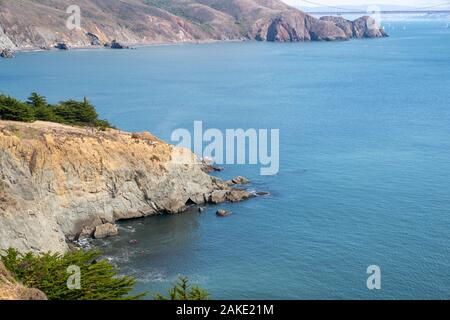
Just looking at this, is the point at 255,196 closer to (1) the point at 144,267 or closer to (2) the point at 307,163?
(2) the point at 307,163

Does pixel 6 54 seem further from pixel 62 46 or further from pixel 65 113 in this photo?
pixel 65 113

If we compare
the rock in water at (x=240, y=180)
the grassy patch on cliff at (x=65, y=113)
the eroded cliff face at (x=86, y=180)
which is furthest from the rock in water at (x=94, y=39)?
the eroded cliff face at (x=86, y=180)

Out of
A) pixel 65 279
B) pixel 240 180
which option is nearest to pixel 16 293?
pixel 65 279

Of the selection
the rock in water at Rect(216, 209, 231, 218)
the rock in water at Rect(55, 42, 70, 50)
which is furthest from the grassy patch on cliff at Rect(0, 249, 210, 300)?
the rock in water at Rect(55, 42, 70, 50)

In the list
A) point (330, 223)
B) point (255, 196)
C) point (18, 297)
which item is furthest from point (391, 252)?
point (18, 297)

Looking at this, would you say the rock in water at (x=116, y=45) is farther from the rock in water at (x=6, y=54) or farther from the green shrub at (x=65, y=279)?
the green shrub at (x=65, y=279)

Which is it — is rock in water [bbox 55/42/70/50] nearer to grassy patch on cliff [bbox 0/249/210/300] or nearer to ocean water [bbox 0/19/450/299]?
ocean water [bbox 0/19/450/299]

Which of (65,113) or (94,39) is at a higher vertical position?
(94,39)
